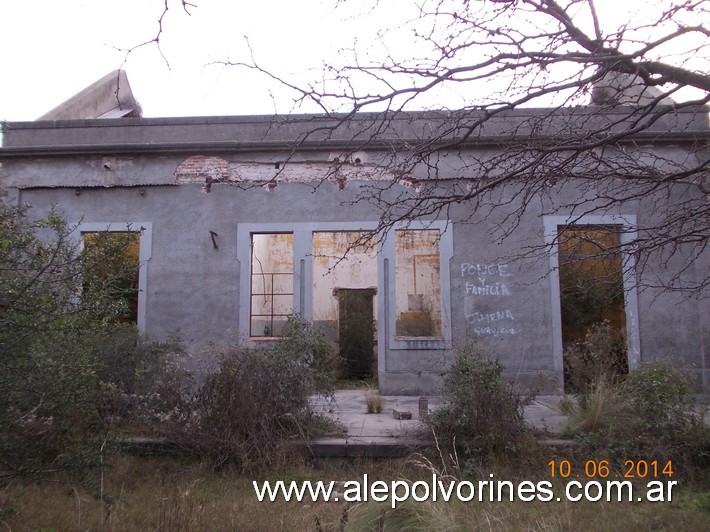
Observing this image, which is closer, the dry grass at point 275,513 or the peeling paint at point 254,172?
the dry grass at point 275,513

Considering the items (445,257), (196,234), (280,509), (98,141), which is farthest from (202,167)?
(280,509)

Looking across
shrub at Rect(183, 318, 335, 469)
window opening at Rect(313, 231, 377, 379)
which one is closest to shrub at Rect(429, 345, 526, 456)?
shrub at Rect(183, 318, 335, 469)

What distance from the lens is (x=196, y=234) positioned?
10258 millimetres

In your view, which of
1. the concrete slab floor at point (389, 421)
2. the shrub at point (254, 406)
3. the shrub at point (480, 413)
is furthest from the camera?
the concrete slab floor at point (389, 421)

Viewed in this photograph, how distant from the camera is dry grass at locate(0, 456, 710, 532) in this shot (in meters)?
3.78

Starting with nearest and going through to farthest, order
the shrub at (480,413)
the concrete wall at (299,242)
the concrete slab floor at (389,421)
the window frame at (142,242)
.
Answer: the shrub at (480,413), the concrete slab floor at (389,421), the concrete wall at (299,242), the window frame at (142,242)

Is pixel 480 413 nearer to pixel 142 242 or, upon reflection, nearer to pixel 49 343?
pixel 49 343

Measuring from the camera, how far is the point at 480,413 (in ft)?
18.2

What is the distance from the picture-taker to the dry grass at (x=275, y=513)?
3779 millimetres

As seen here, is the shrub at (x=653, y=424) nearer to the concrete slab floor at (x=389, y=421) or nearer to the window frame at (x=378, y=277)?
the concrete slab floor at (x=389, y=421)

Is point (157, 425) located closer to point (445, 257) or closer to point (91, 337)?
point (91, 337)

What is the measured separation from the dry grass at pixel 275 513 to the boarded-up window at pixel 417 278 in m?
9.18

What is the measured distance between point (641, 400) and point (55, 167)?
10363 millimetres

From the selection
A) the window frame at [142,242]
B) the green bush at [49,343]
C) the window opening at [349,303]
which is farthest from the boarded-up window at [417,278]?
the green bush at [49,343]
